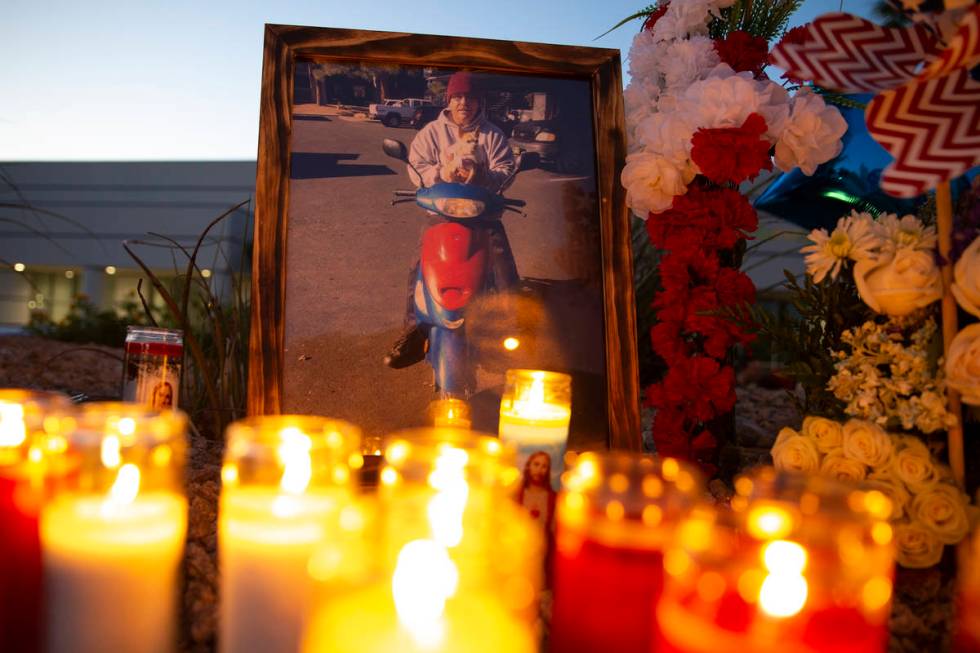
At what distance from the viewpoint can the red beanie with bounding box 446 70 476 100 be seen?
63.7 inches

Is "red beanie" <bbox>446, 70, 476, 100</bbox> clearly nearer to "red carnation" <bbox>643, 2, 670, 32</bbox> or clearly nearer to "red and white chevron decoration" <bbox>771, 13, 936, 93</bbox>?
"red carnation" <bbox>643, 2, 670, 32</bbox>

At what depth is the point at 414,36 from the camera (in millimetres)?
1610

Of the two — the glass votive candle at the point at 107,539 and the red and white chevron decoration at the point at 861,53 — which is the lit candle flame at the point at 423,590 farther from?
the red and white chevron decoration at the point at 861,53

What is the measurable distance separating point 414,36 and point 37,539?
124cm

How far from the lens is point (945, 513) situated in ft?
3.60

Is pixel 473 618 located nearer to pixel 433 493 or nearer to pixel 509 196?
pixel 433 493

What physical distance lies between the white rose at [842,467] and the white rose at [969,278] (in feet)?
0.96

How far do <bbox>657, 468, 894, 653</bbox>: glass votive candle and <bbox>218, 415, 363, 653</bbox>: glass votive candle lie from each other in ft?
0.99

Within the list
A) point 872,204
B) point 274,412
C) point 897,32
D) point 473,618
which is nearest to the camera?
point 473,618

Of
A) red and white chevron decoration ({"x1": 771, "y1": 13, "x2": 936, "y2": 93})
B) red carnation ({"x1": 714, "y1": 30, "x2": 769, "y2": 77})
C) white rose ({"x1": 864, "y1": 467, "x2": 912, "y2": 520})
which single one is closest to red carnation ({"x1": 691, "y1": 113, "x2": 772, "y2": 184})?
red carnation ({"x1": 714, "y1": 30, "x2": 769, "y2": 77})

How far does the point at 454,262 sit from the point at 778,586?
3.76ft

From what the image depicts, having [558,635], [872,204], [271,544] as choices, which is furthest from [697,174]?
[271,544]

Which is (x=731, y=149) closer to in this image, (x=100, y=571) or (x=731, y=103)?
(x=731, y=103)

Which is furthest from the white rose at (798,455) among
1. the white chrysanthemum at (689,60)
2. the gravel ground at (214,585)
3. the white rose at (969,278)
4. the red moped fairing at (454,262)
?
the white chrysanthemum at (689,60)
